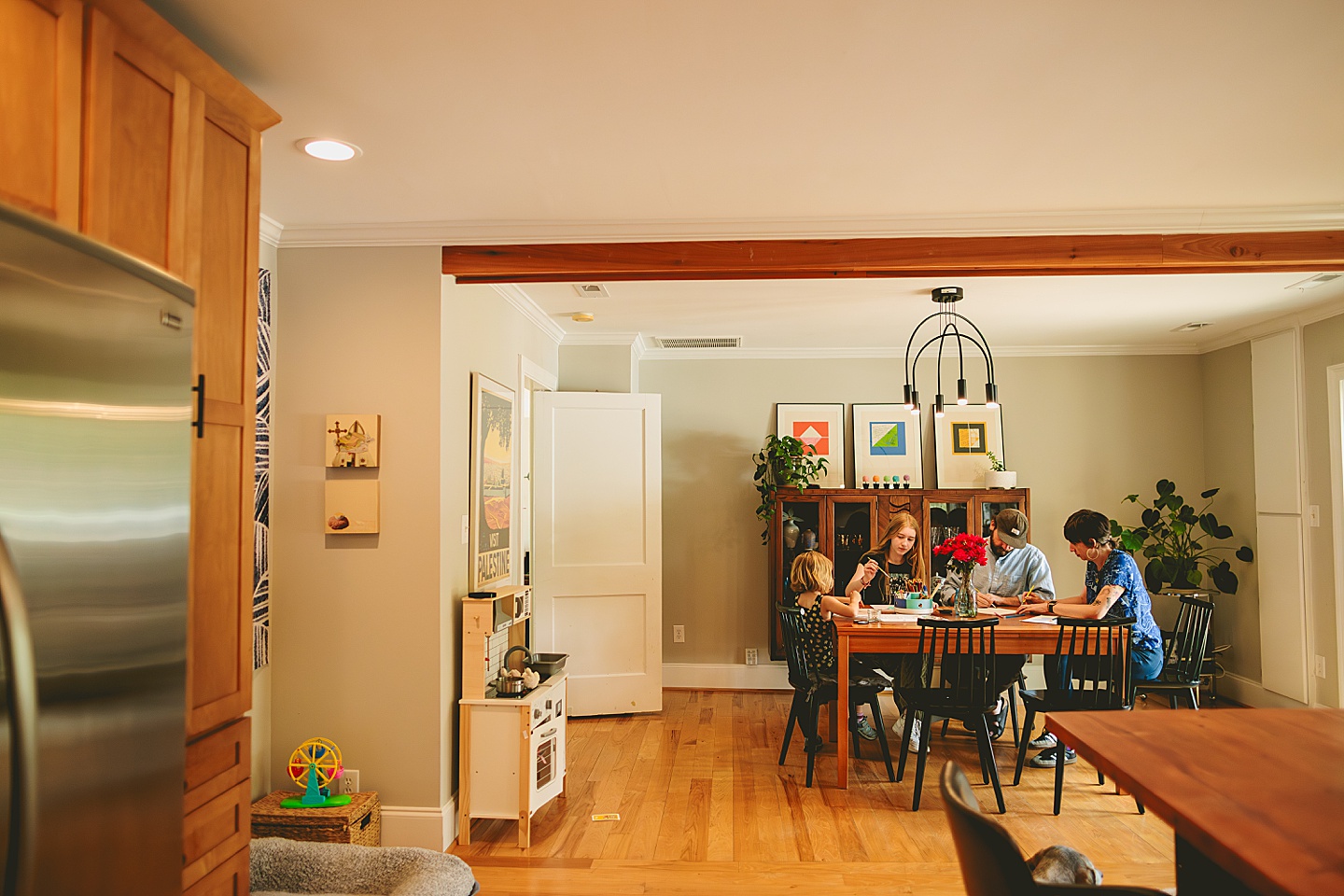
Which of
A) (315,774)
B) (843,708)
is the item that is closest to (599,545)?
(843,708)

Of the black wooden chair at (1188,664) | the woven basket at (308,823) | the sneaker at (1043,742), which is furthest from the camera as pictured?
the sneaker at (1043,742)

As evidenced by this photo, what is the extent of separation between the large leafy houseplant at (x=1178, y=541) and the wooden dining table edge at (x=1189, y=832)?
Result: 491 cm

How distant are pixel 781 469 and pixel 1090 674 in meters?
2.45

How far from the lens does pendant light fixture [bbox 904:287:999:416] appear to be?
460 centimetres

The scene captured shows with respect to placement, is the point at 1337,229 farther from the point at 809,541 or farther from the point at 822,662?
the point at 809,541

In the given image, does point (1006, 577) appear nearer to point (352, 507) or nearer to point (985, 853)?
point (352, 507)

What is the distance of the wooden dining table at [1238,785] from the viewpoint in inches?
45.8

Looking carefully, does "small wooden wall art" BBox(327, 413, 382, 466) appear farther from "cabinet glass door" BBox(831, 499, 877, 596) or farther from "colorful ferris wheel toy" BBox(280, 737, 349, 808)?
"cabinet glass door" BBox(831, 499, 877, 596)

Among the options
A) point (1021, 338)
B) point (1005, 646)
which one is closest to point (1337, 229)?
point (1005, 646)

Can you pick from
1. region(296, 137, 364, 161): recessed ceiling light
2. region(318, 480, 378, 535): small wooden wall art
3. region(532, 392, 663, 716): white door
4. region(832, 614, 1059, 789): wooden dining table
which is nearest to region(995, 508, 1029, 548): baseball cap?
region(832, 614, 1059, 789): wooden dining table

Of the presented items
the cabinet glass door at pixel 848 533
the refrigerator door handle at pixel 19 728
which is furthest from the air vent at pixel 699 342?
the refrigerator door handle at pixel 19 728

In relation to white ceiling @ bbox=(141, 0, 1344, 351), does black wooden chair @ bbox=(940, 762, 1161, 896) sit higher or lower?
lower

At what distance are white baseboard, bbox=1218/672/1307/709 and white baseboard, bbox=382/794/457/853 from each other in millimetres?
5005

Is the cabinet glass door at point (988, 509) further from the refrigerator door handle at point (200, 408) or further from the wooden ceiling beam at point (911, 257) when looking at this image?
the refrigerator door handle at point (200, 408)
